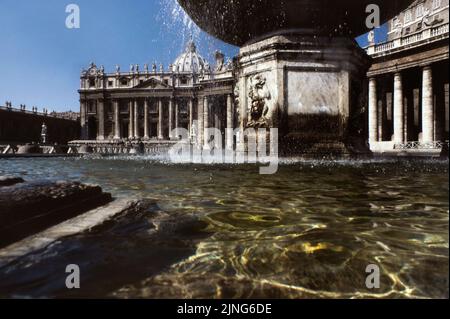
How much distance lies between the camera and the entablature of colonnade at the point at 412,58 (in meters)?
26.2

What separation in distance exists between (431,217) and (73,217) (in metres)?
3.07

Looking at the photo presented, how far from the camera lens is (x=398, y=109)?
30406 millimetres

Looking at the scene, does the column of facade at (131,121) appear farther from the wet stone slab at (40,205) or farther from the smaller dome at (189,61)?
the wet stone slab at (40,205)

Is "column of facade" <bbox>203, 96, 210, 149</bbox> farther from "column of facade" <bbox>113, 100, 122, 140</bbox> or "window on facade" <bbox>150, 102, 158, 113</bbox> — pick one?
"column of facade" <bbox>113, 100, 122, 140</bbox>

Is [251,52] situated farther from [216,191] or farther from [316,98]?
[216,191]

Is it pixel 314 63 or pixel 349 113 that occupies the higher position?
pixel 314 63

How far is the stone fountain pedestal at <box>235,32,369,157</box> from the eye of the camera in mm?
7961

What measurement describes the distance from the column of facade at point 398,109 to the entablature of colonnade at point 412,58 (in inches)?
40.7

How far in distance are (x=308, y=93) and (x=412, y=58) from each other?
85.7 ft

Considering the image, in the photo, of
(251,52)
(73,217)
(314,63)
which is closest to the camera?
(73,217)
